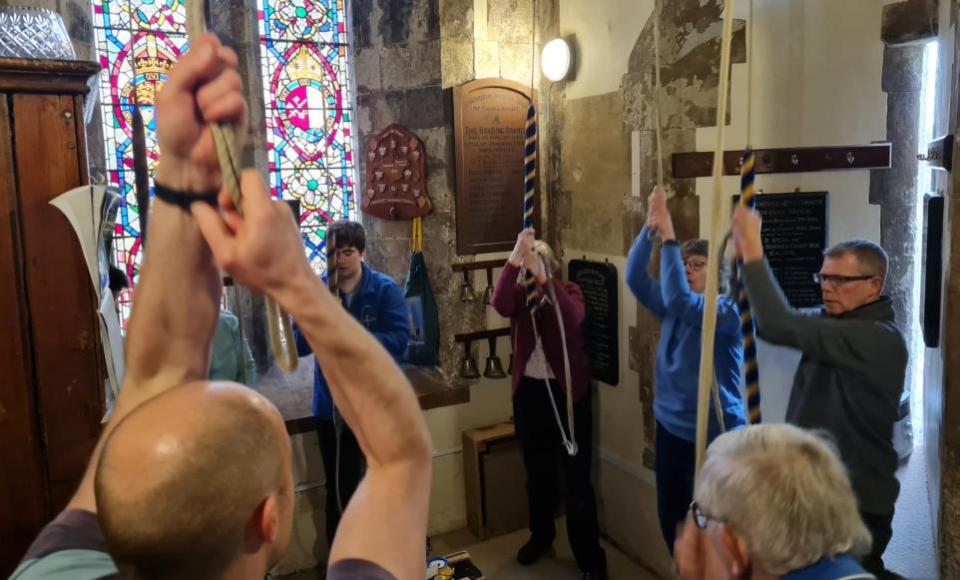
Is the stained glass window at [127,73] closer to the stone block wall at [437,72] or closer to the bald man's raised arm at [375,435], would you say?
the stone block wall at [437,72]

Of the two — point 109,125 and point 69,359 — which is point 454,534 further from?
point 109,125

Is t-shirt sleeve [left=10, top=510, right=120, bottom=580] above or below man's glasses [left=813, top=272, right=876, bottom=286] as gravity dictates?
below

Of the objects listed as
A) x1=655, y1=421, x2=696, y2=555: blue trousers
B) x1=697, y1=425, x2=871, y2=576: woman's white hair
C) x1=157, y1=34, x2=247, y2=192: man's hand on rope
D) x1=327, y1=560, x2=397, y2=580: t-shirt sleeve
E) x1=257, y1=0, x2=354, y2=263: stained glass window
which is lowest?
x1=655, y1=421, x2=696, y2=555: blue trousers

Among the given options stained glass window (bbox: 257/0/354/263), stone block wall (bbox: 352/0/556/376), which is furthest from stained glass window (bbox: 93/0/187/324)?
stone block wall (bbox: 352/0/556/376)

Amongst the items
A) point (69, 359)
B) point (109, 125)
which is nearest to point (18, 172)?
point (69, 359)

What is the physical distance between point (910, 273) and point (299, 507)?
2655mm

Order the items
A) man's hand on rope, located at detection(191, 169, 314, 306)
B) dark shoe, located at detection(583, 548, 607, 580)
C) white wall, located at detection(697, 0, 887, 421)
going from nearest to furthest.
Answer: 1. man's hand on rope, located at detection(191, 169, 314, 306)
2. white wall, located at detection(697, 0, 887, 421)
3. dark shoe, located at detection(583, 548, 607, 580)

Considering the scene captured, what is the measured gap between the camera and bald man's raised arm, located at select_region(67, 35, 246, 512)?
2.24 ft

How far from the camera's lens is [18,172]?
1938 millimetres

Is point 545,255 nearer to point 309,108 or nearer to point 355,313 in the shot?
point 355,313

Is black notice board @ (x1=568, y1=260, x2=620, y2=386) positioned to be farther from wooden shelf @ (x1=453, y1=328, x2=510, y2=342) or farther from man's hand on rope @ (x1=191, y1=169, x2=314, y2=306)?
man's hand on rope @ (x1=191, y1=169, x2=314, y2=306)

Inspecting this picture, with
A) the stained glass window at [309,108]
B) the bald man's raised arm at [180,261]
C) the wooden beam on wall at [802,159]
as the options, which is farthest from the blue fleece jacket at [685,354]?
the bald man's raised arm at [180,261]

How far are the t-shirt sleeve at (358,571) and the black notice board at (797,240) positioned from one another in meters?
2.43

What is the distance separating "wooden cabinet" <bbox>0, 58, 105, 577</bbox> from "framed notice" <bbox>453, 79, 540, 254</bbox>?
1819 mm
